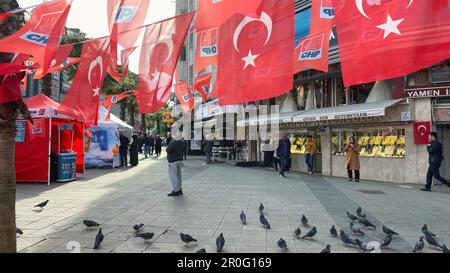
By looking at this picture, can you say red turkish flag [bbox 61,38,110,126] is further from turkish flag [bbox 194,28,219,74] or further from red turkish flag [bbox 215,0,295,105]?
red turkish flag [bbox 215,0,295,105]

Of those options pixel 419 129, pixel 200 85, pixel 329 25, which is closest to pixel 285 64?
pixel 329 25

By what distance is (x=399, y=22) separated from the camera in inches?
171

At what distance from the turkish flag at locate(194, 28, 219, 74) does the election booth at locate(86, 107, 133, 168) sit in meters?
13.9

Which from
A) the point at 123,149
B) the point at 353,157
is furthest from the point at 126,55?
the point at 123,149

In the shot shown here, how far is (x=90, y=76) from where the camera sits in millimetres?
6438

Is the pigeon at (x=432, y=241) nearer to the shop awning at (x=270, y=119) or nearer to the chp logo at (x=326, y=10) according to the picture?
the chp logo at (x=326, y=10)

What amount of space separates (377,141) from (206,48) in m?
10.4

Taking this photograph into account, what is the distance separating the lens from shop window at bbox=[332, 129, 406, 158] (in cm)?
1409

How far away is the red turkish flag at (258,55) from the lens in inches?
218

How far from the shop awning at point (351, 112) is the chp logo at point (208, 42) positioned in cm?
849

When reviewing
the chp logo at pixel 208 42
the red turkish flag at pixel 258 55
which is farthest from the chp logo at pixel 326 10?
the chp logo at pixel 208 42

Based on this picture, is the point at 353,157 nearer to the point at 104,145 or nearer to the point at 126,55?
the point at 126,55
